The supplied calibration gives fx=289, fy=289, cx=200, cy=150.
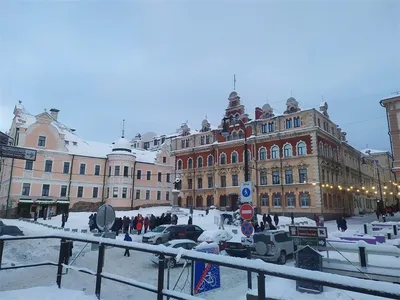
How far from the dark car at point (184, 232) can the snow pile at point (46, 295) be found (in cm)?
1554

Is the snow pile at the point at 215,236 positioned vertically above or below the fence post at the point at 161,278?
below

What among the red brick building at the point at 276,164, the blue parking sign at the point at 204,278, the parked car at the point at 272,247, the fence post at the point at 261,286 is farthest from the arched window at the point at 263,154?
the fence post at the point at 261,286

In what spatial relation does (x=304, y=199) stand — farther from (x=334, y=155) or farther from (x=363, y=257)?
(x=363, y=257)

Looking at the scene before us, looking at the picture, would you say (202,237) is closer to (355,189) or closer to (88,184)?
(88,184)

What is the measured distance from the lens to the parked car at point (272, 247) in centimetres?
1498

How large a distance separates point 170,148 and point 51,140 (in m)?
25.9

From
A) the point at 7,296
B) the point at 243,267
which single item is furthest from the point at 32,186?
the point at 243,267

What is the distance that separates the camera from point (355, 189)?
2283 inches

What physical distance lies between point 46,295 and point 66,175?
44.7 m

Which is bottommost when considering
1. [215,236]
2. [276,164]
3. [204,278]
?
[215,236]

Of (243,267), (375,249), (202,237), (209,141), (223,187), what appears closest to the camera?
(243,267)

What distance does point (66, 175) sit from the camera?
46.0m

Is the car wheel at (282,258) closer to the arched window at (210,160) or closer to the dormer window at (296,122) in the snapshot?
the dormer window at (296,122)

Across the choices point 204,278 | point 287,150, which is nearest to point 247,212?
point 204,278
